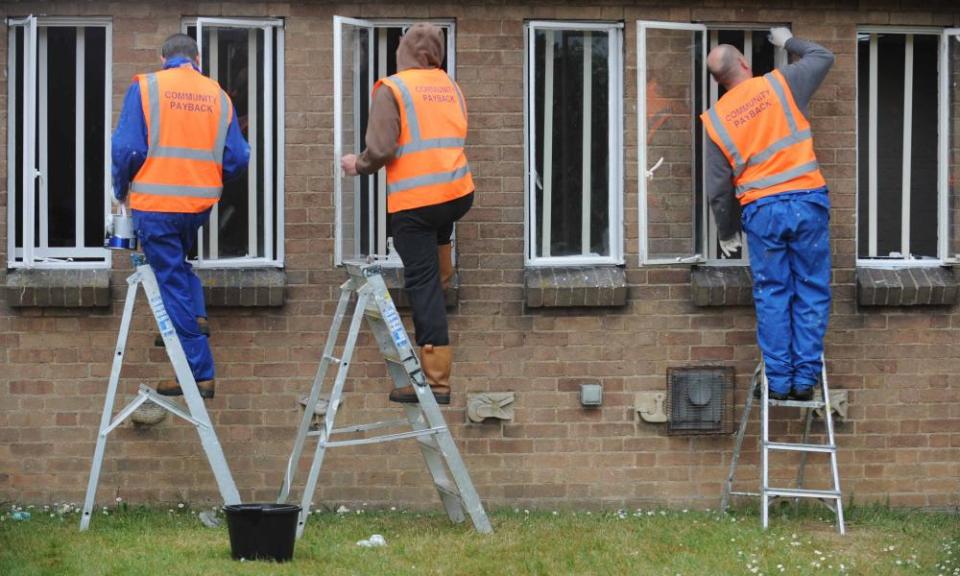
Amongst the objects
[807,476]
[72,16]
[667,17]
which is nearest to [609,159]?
[667,17]

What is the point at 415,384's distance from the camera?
8.61 metres

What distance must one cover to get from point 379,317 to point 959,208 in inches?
148

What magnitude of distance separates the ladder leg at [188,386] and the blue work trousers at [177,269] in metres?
0.05

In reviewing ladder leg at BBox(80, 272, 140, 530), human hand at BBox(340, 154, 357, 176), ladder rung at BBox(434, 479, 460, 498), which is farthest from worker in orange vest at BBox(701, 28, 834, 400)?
ladder leg at BBox(80, 272, 140, 530)

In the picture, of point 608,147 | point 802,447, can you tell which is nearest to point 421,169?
point 608,147

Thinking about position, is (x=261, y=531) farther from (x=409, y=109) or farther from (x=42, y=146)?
(x=42, y=146)

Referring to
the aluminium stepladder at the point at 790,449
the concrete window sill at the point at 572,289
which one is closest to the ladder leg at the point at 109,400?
the concrete window sill at the point at 572,289

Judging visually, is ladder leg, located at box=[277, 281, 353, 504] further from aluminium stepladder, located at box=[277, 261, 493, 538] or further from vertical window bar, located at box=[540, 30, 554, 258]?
vertical window bar, located at box=[540, 30, 554, 258]

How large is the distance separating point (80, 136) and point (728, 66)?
3818 mm

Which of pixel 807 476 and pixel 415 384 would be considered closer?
pixel 415 384

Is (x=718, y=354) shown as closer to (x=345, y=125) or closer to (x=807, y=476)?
(x=807, y=476)

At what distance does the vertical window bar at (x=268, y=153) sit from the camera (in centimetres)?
984

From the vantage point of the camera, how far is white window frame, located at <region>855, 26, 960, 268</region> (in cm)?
1014

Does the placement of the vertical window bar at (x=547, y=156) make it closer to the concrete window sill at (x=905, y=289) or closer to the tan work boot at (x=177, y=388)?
the concrete window sill at (x=905, y=289)
